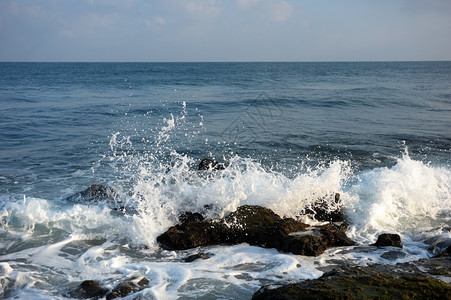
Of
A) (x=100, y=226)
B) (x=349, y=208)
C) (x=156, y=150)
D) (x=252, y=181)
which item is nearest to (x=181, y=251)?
(x=100, y=226)

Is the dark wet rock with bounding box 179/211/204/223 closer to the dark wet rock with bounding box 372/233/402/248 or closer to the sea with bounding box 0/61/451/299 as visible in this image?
the sea with bounding box 0/61/451/299

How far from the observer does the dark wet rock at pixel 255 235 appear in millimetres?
5797

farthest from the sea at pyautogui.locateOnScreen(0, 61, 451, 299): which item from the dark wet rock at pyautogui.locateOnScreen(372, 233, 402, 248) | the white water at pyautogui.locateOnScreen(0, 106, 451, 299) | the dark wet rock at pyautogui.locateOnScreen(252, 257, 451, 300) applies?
the dark wet rock at pyautogui.locateOnScreen(252, 257, 451, 300)

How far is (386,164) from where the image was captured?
36.8 feet

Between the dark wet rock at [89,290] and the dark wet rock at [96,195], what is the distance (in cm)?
342

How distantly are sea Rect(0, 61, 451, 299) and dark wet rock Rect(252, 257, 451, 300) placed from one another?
81 cm

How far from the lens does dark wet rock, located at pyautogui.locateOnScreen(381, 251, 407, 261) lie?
556 cm

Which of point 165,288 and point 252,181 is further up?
point 252,181

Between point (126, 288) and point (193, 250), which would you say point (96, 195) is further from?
point (126, 288)

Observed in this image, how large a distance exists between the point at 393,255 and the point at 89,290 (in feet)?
13.7

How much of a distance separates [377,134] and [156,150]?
8659 millimetres

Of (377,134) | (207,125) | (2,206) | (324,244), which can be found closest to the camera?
(324,244)

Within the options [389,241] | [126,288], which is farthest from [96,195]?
[389,241]

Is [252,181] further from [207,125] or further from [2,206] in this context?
[207,125]
